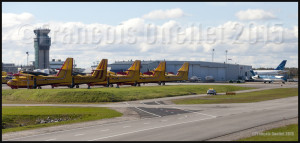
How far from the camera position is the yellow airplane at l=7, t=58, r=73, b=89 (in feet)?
303

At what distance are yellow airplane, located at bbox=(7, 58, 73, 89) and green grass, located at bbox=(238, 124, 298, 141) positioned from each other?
65421 mm

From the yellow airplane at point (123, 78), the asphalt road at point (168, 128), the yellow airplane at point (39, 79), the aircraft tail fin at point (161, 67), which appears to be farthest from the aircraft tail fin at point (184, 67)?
the asphalt road at point (168, 128)

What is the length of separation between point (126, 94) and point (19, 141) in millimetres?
51200

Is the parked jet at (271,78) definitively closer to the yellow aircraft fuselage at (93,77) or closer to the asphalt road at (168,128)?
the yellow aircraft fuselage at (93,77)

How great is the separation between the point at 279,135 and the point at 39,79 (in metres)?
68.7

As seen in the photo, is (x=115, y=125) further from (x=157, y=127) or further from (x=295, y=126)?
(x=295, y=126)

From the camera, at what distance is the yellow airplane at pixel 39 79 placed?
92375 mm

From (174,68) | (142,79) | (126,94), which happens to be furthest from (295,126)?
(174,68)

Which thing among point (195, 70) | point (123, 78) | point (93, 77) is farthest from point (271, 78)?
point (93, 77)

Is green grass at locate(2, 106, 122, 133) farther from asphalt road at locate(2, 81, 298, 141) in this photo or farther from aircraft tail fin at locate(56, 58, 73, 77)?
aircraft tail fin at locate(56, 58, 73, 77)

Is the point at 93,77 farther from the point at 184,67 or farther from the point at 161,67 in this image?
the point at 184,67

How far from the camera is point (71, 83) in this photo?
324ft

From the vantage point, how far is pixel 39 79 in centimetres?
9256

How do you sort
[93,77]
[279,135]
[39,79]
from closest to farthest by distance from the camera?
[279,135]
[39,79]
[93,77]
